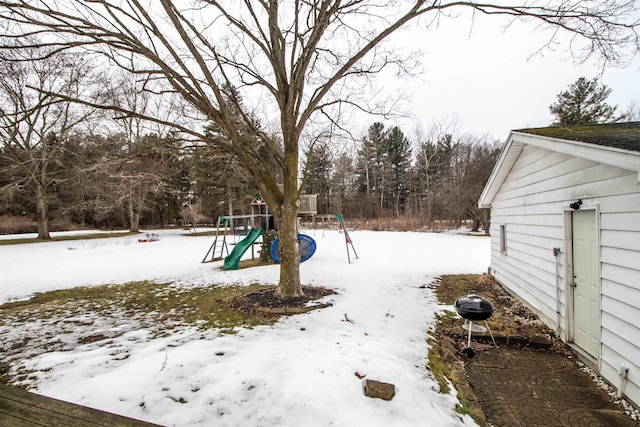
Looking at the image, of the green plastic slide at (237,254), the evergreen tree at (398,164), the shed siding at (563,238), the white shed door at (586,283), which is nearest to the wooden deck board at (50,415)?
the shed siding at (563,238)

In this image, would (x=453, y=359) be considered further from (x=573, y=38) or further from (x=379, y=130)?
(x=379, y=130)

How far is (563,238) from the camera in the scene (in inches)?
170

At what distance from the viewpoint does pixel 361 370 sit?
3055mm

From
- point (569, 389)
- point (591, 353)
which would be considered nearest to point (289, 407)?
point (569, 389)

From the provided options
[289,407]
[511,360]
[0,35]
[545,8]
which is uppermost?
[545,8]

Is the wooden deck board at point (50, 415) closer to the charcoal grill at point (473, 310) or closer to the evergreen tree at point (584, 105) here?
the charcoal grill at point (473, 310)

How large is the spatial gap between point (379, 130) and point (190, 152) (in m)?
32.7

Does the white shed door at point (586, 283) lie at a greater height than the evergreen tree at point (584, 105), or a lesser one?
lesser

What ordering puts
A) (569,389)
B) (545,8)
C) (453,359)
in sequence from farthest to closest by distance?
(545,8) < (453,359) < (569,389)

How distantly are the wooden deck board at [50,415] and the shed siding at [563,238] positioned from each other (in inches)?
163

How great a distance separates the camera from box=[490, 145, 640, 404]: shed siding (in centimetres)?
291

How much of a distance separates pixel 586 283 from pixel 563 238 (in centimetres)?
70

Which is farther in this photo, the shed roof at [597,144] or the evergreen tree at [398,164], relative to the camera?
the evergreen tree at [398,164]

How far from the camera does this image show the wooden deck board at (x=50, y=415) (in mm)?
1234
